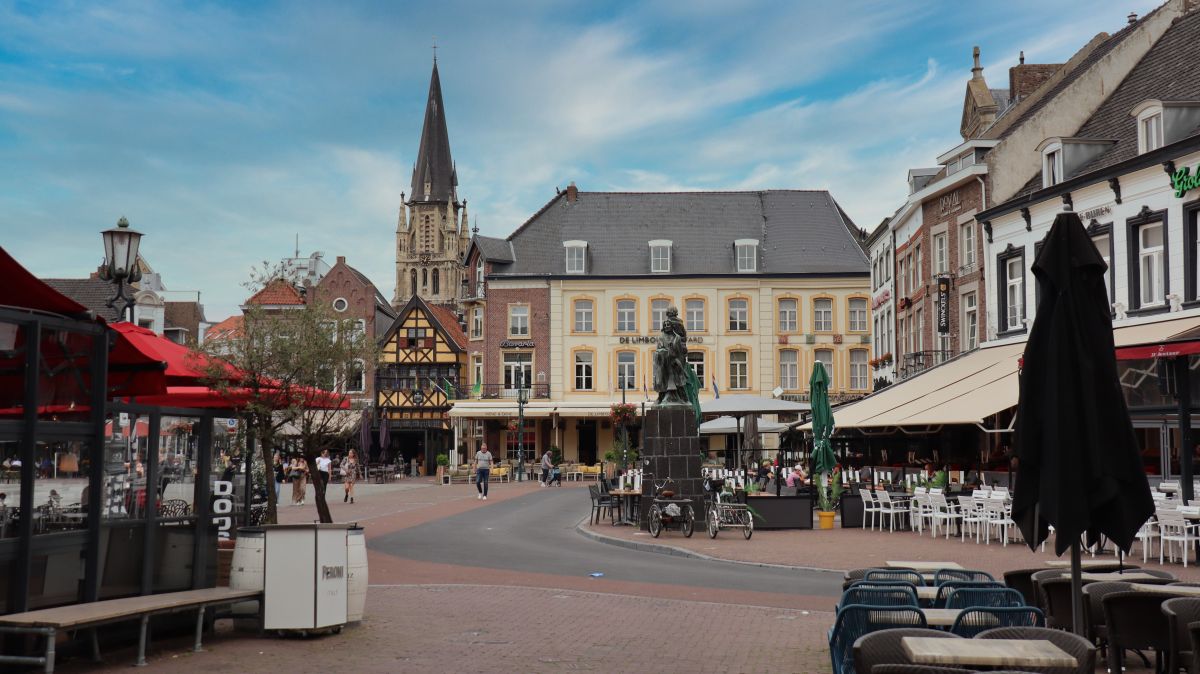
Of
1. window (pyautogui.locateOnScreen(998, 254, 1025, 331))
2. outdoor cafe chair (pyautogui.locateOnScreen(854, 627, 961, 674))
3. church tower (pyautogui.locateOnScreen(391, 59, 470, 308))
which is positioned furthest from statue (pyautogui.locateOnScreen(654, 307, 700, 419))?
church tower (pyautogui.locateOnScreen(391, 59, 470, 308))

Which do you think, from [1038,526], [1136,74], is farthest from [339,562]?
[1136,74]

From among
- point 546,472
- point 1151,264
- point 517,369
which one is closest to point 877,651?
point 1151,264

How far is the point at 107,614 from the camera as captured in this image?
8.66 m

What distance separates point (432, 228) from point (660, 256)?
49474 millimetres

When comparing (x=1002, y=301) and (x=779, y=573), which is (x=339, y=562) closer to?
(x=779, y=573)

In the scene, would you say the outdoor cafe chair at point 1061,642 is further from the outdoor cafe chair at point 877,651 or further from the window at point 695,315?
the window at point 695,315

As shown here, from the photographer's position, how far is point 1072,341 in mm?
7465

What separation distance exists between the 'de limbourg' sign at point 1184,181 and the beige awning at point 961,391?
2.41 m

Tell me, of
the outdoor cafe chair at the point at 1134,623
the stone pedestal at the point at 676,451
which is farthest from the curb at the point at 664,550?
the outdoor cafe chair at the point at 1134,623

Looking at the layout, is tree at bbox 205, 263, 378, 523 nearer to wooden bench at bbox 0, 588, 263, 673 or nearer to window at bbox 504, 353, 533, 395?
wooden bench at bbox 0, 588, 263, 673

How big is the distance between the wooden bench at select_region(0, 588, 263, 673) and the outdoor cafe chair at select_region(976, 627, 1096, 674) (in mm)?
6114

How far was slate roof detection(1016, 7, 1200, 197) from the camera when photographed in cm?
2541

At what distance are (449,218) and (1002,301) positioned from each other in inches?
3113

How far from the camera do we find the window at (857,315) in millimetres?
56969
